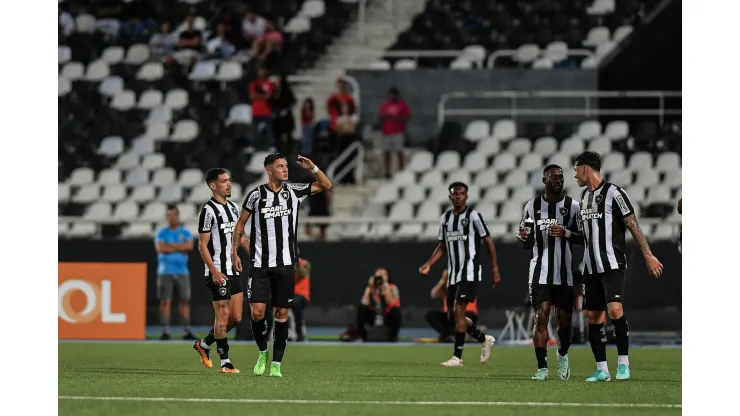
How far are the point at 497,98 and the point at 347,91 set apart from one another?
2804mm

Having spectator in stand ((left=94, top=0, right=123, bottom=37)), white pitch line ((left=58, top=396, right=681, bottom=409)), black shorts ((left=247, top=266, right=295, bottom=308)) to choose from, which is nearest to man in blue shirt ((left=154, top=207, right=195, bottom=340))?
black shorts ((left=247, top=266, right=295, bottom=308))

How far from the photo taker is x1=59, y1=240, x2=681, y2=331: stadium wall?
2094 centimetres

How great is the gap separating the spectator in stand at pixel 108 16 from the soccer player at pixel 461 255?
15.4 m

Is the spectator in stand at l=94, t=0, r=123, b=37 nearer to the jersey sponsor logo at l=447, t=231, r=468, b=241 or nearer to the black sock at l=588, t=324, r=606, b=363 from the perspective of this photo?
the jersey sponsor logo at l=447, t=231, r=468, b=241

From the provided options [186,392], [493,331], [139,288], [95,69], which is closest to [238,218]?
[186,392]

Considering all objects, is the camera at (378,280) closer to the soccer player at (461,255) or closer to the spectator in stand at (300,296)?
the spectator in stand at (300,296)

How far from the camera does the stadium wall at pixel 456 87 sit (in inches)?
983

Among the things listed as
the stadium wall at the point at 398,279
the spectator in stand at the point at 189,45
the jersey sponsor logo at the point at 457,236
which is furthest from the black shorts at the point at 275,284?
the spectator in stand at the point at 189,45

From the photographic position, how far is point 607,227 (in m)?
11.5

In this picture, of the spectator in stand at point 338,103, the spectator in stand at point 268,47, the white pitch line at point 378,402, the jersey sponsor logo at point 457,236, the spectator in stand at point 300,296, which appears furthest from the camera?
the spectator in stand at point 268,47

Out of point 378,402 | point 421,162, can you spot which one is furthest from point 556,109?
point 378,402

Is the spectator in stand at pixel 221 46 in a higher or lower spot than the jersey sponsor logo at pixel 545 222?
higher

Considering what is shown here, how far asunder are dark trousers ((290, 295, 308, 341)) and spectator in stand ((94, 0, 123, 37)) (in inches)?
422

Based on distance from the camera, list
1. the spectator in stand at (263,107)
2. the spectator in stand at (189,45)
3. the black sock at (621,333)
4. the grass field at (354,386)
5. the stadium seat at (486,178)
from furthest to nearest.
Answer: the spectator in stand at (189,45) < the spectator in stand at (263,107) < the stadium seat at (486,178) < the black sock at (621,333) < the grass field at (354,386)
